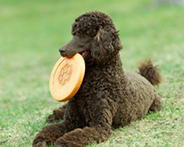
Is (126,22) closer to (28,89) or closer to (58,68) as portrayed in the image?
Answer: (28,89)

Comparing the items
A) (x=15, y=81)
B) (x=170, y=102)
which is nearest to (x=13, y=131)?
(x=170, y=102)

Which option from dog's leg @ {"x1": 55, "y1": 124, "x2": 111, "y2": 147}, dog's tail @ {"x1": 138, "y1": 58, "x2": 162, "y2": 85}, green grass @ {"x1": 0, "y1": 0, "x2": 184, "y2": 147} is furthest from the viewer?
dog's tail @ {"x1": 138, "y1": 58, "x2": 162, "y2": 85}

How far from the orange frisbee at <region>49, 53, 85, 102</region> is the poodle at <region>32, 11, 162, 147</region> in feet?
0.53

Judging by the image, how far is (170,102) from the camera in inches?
212

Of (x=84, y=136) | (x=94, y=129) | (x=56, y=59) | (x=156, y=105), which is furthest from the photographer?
(x=56, y=59)

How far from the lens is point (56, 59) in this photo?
12586 millimetres

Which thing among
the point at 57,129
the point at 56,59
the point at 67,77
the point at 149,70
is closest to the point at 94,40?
the point at 67,77

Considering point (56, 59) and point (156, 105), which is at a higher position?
point (56, 59)

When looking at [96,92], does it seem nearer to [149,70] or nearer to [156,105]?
[156,105]

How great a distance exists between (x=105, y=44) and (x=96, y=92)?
65 cm

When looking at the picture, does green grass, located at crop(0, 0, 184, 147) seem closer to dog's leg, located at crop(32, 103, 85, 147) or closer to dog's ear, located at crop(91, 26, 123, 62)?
dog's leg, located at crop(32, 103, 85, 147)

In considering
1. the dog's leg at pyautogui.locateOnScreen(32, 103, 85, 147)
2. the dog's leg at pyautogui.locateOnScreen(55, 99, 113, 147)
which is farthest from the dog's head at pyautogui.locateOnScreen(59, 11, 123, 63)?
the dog's leg at pyautogui.locateOnScreen(32, 103, 85, 147)

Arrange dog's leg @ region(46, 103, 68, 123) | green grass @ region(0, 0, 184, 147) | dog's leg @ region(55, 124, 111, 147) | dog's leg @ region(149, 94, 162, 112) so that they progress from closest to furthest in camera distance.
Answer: dog's leg @ region(55, 124, 111, 147) < green grass @ region(0, 0, 184, 147) < dog's leg @ region(149, 94, 162, 112) < dog's leg @ region(46, 103, 68, 123)

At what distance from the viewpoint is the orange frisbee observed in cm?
392
